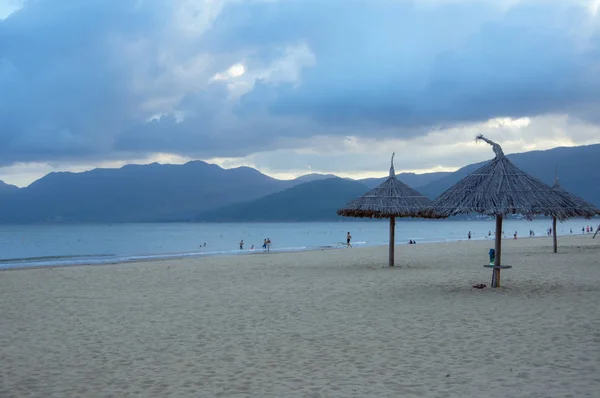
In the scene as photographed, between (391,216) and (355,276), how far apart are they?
3.01m

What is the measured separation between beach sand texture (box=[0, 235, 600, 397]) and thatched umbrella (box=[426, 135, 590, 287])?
5.35 ft

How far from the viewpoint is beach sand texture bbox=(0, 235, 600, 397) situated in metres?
5.73

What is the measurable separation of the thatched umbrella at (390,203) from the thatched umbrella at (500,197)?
4932 millimetres

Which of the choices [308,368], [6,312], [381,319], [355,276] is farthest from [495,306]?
[6,312]

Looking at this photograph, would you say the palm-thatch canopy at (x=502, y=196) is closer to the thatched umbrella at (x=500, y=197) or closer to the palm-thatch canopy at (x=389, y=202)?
the thatched umbrella at (x=500, y=197)

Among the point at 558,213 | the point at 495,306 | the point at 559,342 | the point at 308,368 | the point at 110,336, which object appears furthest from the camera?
the point at 558,213

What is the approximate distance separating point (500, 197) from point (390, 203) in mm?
6503

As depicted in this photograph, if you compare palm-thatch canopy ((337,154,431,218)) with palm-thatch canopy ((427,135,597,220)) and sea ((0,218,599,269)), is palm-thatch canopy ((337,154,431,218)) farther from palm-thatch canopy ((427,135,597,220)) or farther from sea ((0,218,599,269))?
sea ((0,218,599,269))

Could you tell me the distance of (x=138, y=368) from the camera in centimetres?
654

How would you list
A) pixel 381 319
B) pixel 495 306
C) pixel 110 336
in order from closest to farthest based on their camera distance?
pixel 110 336 → pixel 381 319 → pixel 495 306

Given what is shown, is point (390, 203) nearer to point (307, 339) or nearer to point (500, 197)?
point (500, 197)

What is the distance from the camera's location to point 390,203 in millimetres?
18344

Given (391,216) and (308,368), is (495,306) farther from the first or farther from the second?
(391,216)

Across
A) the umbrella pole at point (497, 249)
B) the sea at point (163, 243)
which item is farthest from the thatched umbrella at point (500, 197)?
the sea at point (163, 243)
